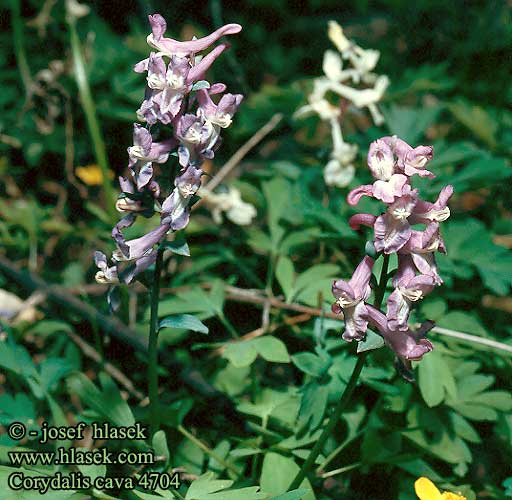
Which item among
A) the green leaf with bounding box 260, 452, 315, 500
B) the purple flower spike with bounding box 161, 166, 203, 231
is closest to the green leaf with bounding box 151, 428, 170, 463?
the green leaf with bounding box 260, 452, 315, 500

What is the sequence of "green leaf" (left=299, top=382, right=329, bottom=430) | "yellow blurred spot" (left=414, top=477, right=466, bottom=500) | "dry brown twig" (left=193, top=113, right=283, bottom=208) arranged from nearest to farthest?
"yellow blurred spot" (left=414, top=477, right=466, bottom=500) < "green leaf" (left=299, top=382, right=329, bottom=430) < "dry brown twig" (left=193, top=113, right=283, bottom=208)

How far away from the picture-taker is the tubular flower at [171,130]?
1479 millimetres

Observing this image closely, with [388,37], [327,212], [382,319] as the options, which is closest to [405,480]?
[382,319]

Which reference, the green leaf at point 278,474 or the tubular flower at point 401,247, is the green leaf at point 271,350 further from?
the tubular flower at point 401,247

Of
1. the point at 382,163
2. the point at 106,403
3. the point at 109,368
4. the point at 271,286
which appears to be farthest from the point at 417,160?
the point at 109,368

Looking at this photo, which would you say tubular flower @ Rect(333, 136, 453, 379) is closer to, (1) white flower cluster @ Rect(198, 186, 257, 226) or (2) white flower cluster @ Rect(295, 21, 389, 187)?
Result: (2) white flower cluster @ Rect(295, 21, 389, 187)

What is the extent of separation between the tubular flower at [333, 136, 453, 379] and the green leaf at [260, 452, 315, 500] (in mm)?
575

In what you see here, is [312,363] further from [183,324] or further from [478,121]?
[478,121]

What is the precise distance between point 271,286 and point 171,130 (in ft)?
4.18

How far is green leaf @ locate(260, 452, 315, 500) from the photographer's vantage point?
1753 mm

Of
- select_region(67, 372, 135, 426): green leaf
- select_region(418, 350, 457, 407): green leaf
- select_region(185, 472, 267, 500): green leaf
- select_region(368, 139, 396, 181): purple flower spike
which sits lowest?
select_region(418, 350, 457, 407): green leaf

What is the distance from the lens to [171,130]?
1599mm

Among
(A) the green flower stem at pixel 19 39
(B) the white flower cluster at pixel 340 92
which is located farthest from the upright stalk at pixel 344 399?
(A) the green flower stem at pixel 19 39

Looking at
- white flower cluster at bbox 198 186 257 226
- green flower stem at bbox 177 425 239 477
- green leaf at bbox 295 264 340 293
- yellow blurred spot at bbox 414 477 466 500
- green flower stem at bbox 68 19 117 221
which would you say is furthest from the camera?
white flower cluster at bbox 198 186 257 226
